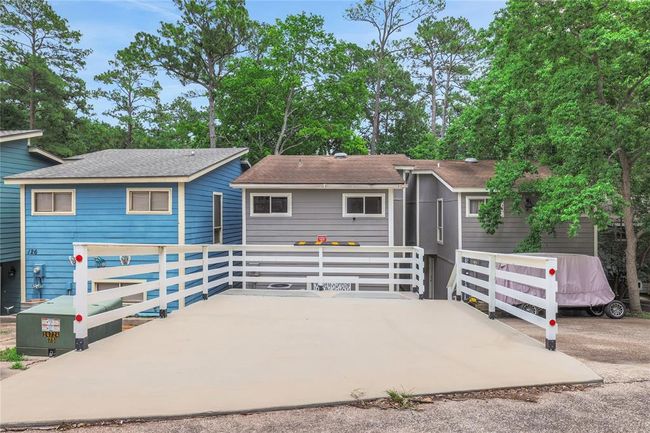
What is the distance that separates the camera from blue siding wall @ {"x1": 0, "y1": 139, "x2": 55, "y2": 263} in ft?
39.3

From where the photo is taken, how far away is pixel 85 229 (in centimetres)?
1102

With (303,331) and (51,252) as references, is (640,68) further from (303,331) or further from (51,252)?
(51,252)

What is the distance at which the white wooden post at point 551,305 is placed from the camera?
397cm

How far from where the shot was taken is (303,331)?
14.9 feet

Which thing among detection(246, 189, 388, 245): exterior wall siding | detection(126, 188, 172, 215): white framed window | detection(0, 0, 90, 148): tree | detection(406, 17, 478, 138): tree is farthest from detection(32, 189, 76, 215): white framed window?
detection(406, 17, 478, 138): tree

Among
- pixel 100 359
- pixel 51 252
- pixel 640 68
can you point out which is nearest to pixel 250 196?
pixel 51 252

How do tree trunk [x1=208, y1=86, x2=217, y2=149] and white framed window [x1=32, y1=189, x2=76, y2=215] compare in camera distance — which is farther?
tree trunk [x1=208, y1=86, x2=217, y2=149]

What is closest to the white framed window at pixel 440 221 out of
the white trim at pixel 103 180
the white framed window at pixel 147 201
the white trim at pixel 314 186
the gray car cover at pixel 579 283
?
the white trim at pixel 314 186

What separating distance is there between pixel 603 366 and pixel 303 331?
2.93m

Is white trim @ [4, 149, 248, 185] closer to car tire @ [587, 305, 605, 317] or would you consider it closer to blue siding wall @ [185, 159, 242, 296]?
blue siding wall @ [185, 159, 242, 296]

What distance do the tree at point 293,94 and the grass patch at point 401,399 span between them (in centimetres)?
1831

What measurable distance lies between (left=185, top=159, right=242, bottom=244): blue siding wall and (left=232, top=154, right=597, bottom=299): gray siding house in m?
1.25

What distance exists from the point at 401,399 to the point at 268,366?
1.17m

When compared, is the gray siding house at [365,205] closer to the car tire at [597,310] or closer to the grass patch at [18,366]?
the car tire at [597,310]
